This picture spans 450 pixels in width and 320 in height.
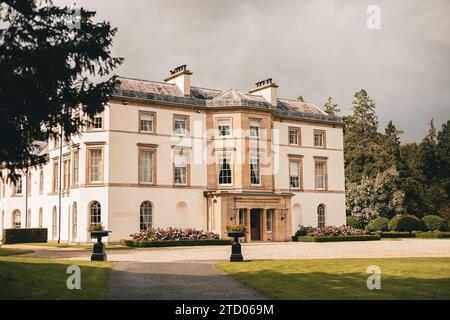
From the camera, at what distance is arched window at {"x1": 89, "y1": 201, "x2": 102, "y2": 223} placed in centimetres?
3472

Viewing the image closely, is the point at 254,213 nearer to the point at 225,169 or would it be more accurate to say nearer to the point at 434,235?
the point at 225,169

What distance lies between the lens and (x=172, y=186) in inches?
1455

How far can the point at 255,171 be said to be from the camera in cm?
3891

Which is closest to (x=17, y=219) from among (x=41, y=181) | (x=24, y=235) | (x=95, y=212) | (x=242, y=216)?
(x=41, y=181)

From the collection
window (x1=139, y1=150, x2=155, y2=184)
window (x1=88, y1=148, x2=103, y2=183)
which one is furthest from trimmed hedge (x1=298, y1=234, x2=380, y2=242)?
window (x1=88, y1=148, x2=103, y2=183)

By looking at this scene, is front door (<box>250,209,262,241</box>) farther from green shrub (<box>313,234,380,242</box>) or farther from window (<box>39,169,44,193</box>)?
window (<box>39,169,44,193</box>)

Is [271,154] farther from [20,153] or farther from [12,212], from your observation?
[20,153]

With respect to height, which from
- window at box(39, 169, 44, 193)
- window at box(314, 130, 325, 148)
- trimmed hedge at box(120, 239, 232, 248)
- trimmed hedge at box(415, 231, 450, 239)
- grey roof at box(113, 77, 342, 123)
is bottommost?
trimmed hedge at box(415, 231, 450, 239)

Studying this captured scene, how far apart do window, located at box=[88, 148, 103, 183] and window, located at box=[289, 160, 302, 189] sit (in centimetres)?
1595

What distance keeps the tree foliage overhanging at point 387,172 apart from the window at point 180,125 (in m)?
23.3

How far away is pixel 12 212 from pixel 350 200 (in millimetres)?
33902

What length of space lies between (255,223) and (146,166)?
9.67m

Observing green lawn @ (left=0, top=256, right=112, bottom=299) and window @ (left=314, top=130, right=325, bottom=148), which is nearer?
green lawn @ (left=0, top=256, right=112, bottom=299)

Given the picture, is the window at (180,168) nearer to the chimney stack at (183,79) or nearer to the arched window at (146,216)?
the arched window at (146,216)
